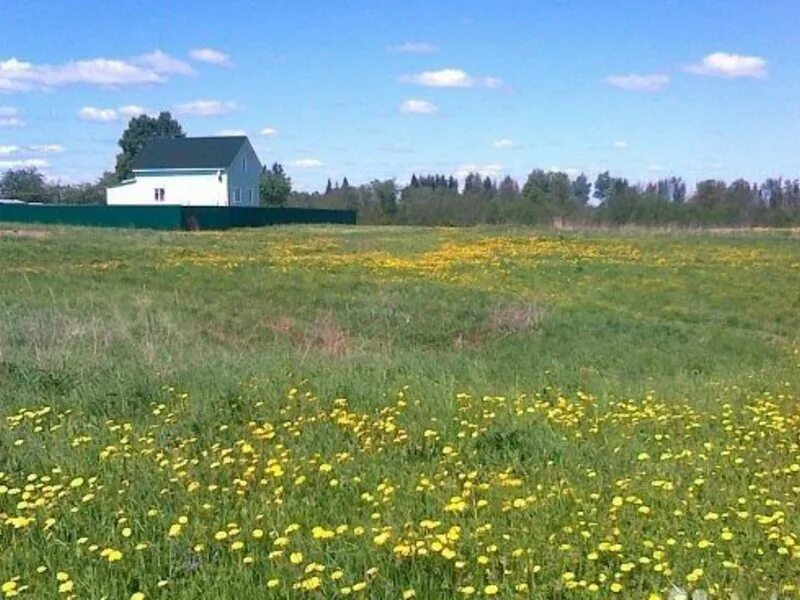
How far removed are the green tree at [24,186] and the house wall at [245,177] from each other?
3059 centimetres

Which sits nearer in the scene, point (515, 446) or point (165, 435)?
point (515, 446)

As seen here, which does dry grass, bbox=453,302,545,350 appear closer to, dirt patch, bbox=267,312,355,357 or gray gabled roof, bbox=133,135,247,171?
dirt patch, bbox=267,312,355,357

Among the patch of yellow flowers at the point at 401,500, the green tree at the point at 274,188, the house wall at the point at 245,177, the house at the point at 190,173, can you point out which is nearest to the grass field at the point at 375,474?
the patch of yellow flowers at the point at 401,500

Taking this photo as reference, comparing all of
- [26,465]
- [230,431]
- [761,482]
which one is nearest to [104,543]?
[26,465]

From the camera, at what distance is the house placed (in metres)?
70.9

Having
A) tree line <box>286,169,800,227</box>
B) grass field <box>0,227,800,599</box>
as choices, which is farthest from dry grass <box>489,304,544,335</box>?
tree line <box>286,169,800,227</box>

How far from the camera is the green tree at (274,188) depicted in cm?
8988

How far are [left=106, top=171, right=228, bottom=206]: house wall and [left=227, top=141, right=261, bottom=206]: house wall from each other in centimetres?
Result: 100

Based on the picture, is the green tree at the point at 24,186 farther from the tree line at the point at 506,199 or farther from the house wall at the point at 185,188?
the house wall at the point at 185,188

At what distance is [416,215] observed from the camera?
273 feet

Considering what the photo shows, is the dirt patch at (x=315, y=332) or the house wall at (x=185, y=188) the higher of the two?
the house wall at (x=185, y=188)

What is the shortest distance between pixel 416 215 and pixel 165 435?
78191 mm

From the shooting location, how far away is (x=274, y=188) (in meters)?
91.1

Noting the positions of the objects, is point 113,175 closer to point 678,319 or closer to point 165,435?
point 678,319
